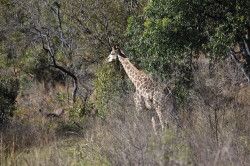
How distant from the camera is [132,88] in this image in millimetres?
12891

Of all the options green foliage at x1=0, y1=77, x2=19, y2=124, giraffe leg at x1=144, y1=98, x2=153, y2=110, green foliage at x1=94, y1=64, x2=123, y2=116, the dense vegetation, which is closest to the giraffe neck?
the dense vegetation

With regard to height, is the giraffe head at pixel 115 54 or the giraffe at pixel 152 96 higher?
the giraffe head at pixel 115 54

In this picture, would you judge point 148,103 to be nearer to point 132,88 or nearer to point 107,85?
point 132,88

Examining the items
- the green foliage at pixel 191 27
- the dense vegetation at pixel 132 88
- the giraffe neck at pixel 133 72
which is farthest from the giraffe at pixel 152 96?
the green foliage at pixel 191 27

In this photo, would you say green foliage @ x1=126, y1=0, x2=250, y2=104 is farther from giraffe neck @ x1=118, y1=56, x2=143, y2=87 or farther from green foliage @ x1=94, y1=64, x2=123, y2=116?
green foliage @ x1=94, y1=64, x2=123, y2=116

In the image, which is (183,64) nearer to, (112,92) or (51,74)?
(112,92)

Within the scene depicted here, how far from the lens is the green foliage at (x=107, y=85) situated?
13164 mm

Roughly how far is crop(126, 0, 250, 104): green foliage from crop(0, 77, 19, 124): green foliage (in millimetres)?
5560

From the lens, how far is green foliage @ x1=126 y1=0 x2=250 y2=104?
342 inches

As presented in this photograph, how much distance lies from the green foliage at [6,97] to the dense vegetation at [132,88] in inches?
1.5

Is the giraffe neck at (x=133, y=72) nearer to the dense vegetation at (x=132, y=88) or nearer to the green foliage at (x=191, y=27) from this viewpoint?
the dense vegetation at (x=132, y=88)

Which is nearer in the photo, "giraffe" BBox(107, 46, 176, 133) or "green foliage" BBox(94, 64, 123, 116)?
"giraffe" BBox(107, 46, 176, 133)

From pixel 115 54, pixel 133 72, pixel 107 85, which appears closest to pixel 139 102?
pixel 133 72

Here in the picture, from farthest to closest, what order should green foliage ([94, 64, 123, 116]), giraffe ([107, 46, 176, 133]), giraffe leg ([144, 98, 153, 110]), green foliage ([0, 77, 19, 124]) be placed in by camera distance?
green foliage ([0, 77, 19, 124]) → green foliage ([94, 64, 123, 116]) → giraffe leg ([144, 98, 153, 110]) → giraffe ([107, 46, 176, 133])
